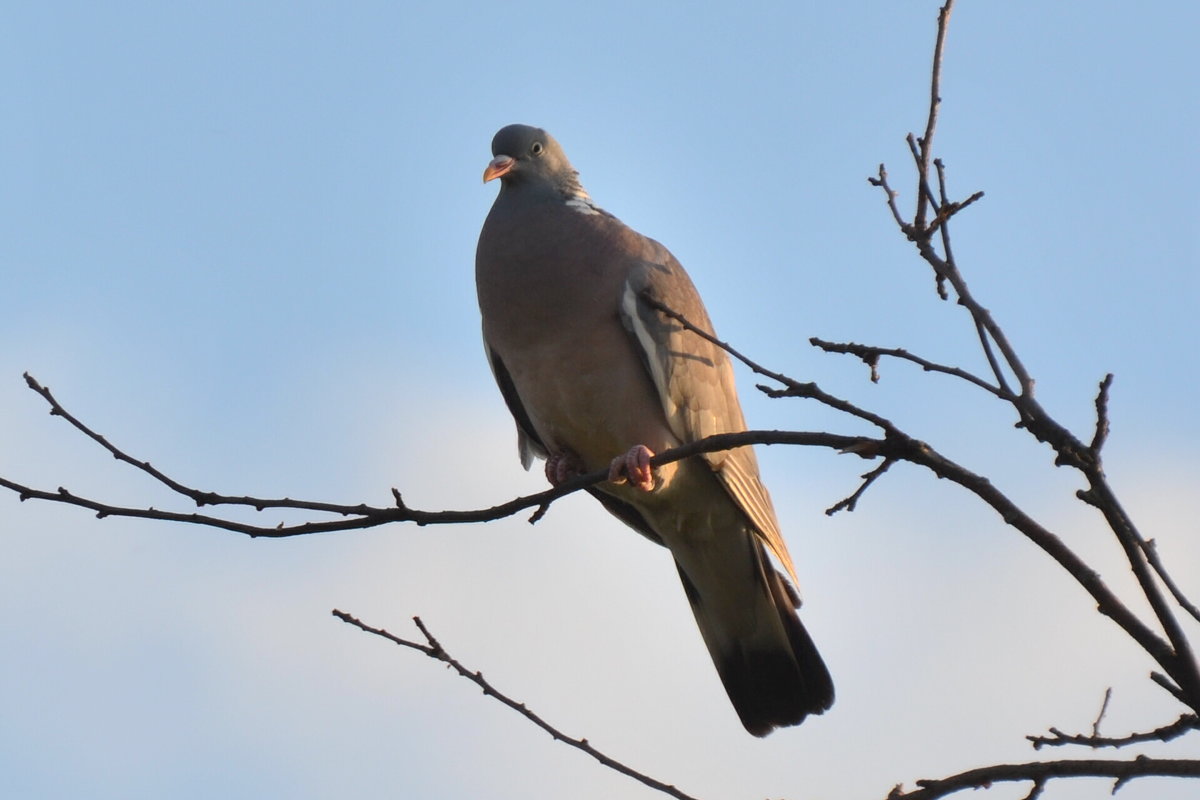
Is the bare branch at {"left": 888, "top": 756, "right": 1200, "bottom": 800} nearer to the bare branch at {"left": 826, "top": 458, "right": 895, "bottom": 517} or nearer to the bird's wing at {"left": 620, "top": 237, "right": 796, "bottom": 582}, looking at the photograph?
the bare branch at {"left": 826, "top": 458, "right": 895, "bottom": 517}

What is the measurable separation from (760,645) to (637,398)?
1046mm

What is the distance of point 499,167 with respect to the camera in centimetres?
514

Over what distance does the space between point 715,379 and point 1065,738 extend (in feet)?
7.97

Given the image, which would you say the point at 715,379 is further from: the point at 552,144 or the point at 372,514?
the point at 372,514

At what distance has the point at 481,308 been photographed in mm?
4891

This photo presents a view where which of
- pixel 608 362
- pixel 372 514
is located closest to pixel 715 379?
pixel 608 362

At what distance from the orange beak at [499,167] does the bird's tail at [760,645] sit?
60.3 inches

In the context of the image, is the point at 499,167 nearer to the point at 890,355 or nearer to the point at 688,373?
the point at 688,373

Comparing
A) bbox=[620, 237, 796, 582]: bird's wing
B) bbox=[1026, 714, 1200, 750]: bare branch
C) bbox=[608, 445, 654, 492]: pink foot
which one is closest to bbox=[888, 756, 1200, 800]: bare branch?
bbox=[1026, 714, 1200, 750]: bare branch

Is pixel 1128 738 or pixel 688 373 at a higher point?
pixel 688 373

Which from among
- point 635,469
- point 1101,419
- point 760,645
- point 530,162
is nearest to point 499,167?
point 530,162

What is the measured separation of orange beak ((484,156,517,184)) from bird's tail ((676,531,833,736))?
60.3 inches

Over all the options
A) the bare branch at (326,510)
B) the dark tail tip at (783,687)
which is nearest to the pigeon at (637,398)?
the dark tail tip at (783,687)

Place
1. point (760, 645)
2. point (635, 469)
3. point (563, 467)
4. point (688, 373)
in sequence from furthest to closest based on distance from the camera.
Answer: point (760, 645)
point (563, 467)
point (688, 373)
point (635, 469)
